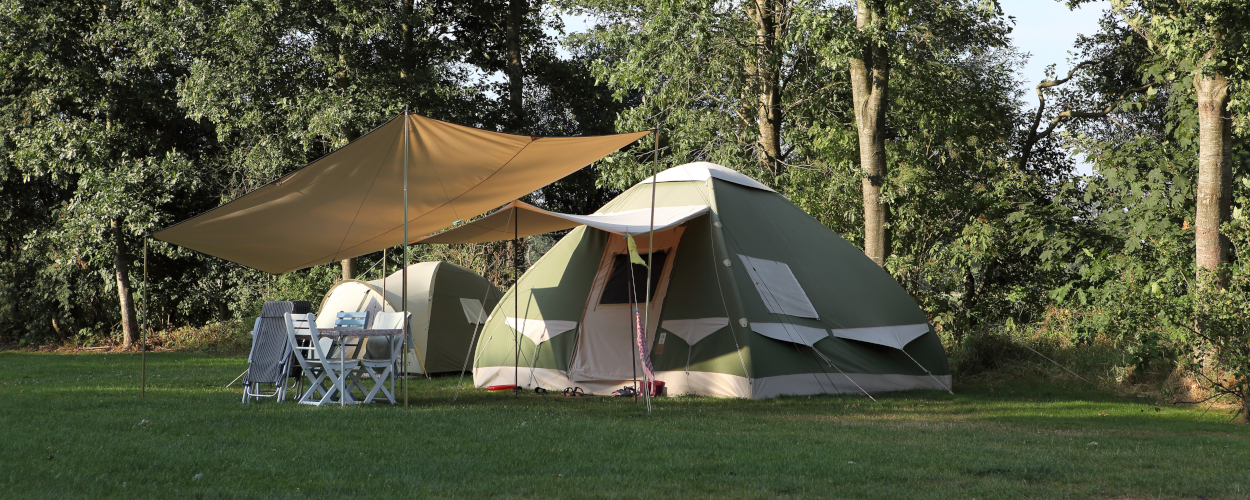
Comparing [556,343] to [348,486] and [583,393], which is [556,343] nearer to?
[583,393]

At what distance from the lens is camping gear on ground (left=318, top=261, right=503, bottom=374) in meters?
9.61

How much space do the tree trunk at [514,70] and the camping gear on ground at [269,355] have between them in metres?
8.72

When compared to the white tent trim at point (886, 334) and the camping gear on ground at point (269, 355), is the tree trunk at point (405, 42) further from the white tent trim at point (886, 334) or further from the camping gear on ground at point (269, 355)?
the white tent trim at point (886, 334)

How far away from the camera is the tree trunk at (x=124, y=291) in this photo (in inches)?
592

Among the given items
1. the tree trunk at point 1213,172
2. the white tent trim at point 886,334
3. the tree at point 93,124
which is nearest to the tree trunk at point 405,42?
the tree at point 93,124

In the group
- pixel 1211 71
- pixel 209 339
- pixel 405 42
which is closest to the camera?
pixel 1211 71

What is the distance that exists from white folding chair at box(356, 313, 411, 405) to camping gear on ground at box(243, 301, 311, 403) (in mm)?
642

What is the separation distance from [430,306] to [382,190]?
3.59m

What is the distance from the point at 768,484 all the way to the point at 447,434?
6.62ft

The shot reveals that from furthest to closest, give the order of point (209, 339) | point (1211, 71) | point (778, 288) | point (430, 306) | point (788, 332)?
point (209, 339) < point (430, 306) < point (778, 288) < point (788, 332) < point (1211, 71)

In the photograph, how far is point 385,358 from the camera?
699cm

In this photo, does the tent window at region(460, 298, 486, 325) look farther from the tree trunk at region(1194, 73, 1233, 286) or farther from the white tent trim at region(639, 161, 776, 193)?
the tree trunk at region(1194, 73, 1233, 286)

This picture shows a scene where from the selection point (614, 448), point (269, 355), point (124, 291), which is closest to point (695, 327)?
point (614, 448)

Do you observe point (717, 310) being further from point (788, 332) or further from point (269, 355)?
point (269, 355)
